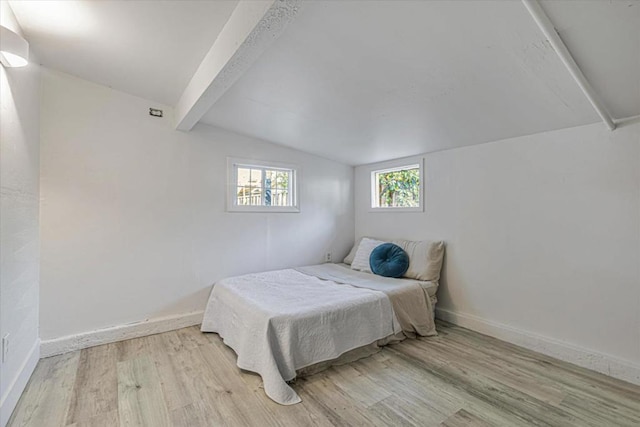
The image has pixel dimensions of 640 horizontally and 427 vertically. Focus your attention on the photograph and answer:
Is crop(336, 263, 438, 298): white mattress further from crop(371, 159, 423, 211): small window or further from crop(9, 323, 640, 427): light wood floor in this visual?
crop(371, 159, 423, 211): small window

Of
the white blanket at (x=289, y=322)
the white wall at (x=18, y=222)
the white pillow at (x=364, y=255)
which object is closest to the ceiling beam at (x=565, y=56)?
the white blanket at (x=289, y=322)

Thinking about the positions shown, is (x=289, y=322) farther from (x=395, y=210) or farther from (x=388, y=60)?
(x=395, y=210)

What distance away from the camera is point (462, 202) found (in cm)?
304

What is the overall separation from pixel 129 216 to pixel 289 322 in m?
1.88

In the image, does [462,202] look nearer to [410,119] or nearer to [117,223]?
[410,119]

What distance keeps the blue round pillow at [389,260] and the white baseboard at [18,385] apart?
2.98m

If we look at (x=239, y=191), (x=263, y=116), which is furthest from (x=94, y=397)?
(x=263, y=116)

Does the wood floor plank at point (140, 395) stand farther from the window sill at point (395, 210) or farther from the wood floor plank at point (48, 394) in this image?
the window sill at point (395, 210)

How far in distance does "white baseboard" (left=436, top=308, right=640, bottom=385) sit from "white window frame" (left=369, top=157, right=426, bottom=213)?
1.29 meters

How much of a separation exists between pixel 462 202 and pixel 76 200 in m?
3.64

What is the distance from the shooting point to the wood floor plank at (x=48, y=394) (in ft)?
5.33

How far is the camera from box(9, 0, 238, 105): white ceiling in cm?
156

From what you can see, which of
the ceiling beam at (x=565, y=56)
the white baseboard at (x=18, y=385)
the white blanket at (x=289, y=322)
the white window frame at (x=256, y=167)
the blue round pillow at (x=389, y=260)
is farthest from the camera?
the white window frame at (x=256, y=167)

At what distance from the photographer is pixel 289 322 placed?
6.65 feet
